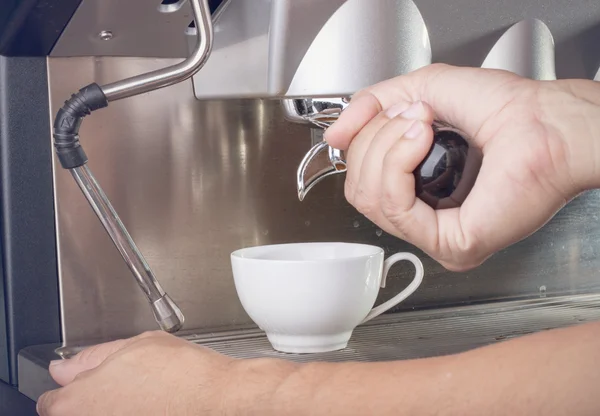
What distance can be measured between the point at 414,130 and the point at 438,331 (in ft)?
1.03

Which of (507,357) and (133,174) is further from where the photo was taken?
(133,174)

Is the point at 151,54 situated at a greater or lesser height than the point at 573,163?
greater

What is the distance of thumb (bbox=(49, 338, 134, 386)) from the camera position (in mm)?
588

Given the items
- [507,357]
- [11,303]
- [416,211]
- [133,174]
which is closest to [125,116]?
[133,174]

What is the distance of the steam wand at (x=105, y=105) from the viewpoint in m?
0.64

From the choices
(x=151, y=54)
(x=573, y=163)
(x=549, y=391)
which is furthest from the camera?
(x=151, y=54)

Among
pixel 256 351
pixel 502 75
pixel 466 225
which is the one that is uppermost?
pixel 502 75

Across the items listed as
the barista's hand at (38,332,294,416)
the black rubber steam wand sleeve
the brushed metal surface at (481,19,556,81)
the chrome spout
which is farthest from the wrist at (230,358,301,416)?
the brushed metal surface at (481,19,556,81)

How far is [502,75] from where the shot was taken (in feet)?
1.97

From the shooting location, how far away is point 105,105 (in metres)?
0.67

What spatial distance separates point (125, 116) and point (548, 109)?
0.40m

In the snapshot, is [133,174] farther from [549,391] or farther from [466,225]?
[549,391]

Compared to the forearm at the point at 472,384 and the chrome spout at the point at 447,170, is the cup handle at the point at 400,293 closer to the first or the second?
the chrome spout at the point at 447,170

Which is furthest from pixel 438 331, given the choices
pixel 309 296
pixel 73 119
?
pixel 73 119
